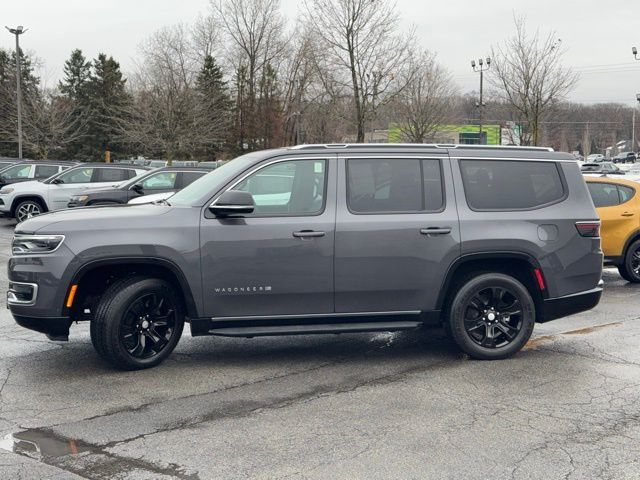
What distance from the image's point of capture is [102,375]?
20.7 feet

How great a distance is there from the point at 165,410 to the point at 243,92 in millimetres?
58704

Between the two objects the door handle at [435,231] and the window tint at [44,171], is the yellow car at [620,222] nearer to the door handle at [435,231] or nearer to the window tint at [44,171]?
the door handle at [435,231]

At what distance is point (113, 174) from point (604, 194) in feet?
43.5

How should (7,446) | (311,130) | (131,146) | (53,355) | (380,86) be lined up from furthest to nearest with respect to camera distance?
1. (131,146)
2. (311,130)
3. (380,86)
4. (53,355)
5. (7,446)

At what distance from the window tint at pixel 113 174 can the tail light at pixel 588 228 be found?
15.7 metres

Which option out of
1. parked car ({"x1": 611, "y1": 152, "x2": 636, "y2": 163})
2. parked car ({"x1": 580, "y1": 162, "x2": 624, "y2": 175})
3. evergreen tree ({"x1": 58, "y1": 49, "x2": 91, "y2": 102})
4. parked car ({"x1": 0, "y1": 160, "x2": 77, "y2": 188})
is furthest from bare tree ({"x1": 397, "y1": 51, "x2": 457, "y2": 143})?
parked car ({"x1": 611, "y1": 152, "x2": 636, "y2": 163})

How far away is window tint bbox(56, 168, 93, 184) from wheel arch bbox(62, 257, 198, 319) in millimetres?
14202

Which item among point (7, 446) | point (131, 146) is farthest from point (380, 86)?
point (131, 146)

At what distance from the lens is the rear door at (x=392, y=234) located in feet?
21.3

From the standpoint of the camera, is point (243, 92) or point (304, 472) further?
point (243, 92)

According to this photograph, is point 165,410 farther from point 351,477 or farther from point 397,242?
point 397,242

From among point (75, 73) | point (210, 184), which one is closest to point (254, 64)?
point (75, 73)

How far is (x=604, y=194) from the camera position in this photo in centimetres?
1193

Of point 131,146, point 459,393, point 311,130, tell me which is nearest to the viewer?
point 459,393
